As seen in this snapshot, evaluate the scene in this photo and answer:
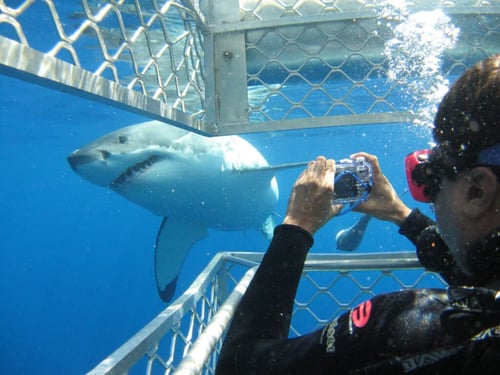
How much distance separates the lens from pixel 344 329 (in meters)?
0.93

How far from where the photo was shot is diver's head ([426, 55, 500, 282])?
2.87ft

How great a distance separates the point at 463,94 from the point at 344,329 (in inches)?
22.9

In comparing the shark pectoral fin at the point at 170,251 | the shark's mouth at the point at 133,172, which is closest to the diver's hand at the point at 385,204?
the shark's mouth at the point at 133,172

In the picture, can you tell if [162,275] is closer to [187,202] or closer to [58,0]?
[187,202]

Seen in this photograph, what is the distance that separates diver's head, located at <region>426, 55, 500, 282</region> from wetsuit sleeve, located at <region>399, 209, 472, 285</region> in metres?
0.47

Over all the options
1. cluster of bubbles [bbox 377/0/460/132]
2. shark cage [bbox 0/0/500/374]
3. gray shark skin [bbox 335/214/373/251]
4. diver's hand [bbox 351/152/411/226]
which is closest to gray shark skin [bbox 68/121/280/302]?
gray shark skin [bbox 335/214/373/251]

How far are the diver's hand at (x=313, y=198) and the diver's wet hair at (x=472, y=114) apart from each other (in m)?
0.50

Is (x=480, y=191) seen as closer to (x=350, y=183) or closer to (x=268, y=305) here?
(x=268, y=305)

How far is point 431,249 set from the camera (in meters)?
1.63

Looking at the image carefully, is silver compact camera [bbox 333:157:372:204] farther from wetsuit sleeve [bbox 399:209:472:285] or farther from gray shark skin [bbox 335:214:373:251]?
gray shark skin [bbox 335:214:373:251]

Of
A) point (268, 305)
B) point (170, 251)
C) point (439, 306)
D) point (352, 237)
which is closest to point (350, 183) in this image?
point (268, 305)

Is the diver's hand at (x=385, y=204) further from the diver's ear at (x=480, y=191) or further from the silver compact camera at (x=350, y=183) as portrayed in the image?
the diver's ear at (x=480, y=191)

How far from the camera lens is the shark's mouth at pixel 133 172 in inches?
202

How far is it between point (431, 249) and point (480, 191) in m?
0.80
